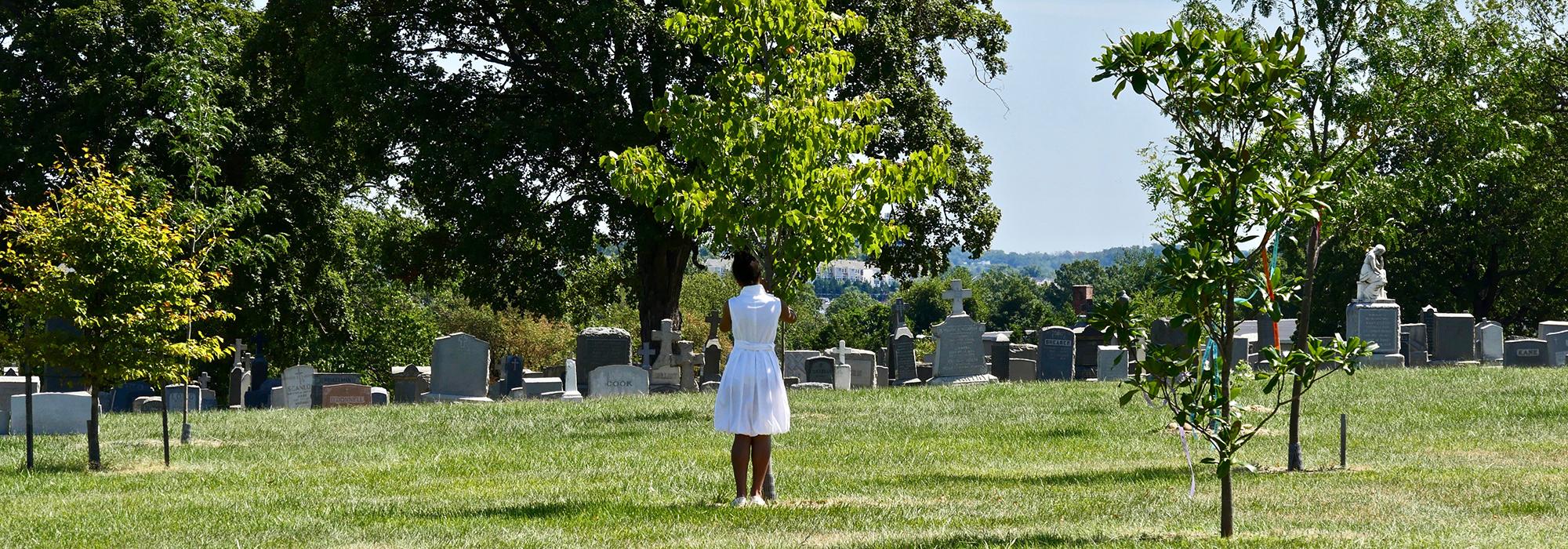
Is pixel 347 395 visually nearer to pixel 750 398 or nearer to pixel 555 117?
pixel 555 117

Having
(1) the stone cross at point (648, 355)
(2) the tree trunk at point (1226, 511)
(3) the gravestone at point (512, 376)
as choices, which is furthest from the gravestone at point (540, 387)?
(2) the tree trunk at point (1226, 511)

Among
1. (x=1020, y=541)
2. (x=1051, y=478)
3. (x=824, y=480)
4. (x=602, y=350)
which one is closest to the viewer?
(x=1020, y=541)

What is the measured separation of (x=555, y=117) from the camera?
26297 millimetres

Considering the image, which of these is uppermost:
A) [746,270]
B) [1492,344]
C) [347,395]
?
[746,270]

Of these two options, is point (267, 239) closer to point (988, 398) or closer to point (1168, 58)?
point (988, 398)

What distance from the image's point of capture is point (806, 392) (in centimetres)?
2334

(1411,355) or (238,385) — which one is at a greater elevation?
(1411,355)

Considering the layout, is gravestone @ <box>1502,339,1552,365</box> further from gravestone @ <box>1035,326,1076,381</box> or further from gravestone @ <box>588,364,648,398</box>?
gravestone @ <box>588,364,648,398</box>

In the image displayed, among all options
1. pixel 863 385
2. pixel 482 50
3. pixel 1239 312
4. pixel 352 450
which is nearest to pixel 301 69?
pixel 482 50

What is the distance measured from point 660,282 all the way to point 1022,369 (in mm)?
7204

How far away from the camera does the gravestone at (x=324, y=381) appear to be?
84.4 feet

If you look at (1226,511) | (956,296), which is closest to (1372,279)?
(956,296)

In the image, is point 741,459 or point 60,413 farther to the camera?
point 60,413

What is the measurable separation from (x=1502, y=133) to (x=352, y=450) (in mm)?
10732
